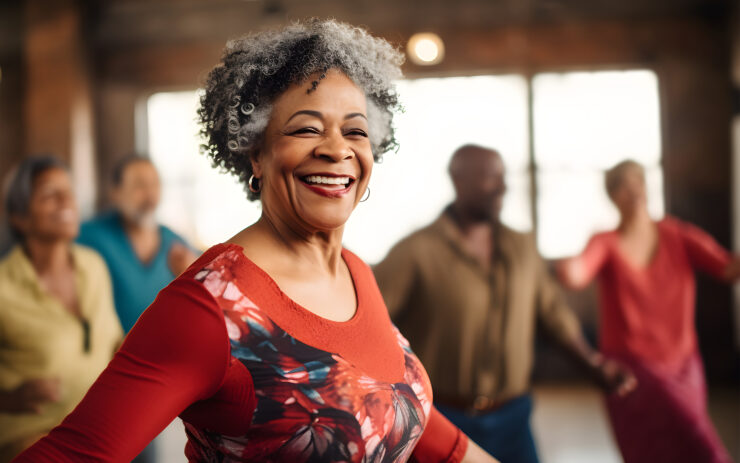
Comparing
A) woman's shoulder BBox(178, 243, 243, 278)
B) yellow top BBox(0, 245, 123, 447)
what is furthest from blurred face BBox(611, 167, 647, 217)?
woman's shoulder BBox(178, 243, 243, 278)

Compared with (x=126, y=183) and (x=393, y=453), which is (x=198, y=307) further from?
(x=126, y=183)

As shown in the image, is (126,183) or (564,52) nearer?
(126,183)

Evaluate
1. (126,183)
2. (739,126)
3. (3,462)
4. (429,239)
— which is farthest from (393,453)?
(739,126)

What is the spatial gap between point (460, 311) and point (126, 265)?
1.47 metres

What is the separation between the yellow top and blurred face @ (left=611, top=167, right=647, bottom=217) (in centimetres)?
235

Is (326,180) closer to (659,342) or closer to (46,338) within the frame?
(46,338)

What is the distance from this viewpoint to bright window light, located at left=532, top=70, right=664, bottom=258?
21.3 ft

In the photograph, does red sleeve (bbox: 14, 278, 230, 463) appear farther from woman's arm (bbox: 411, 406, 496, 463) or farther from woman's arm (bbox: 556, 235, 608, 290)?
woman's arm (bbox: 556, 235, 608, 290)

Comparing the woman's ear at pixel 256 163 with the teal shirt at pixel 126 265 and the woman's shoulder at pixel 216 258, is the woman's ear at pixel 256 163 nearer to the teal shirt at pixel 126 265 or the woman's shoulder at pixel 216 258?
the woman's shoulder at pixel 216 258

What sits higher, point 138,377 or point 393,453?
point 138,377

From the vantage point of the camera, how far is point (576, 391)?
6.05m

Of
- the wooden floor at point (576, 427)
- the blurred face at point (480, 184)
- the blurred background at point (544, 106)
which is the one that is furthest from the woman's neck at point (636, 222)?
the blurred background at point (544, 106)

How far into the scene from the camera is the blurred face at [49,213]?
239 centimetres

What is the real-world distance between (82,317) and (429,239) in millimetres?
1260
